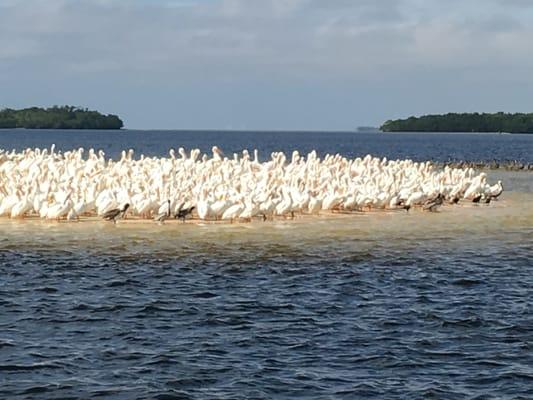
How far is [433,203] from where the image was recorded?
26.3 meters

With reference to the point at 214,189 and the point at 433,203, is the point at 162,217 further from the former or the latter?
the point at 433,203

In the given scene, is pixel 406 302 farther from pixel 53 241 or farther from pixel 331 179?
pixel 331 179

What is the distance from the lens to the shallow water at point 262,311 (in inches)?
420

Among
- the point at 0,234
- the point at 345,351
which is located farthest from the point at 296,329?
the point at 0,234

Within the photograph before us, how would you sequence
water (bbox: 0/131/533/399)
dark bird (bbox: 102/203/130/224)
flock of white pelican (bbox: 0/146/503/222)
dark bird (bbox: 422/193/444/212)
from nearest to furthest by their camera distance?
1. water (bbox: 0/131/533/399)
2. dark bird (bbox: 102/203/130/224)
3. flock of white pelican (bbox: 0/146/503/222)
4. dark bird (bbox: 422/193/444/212)

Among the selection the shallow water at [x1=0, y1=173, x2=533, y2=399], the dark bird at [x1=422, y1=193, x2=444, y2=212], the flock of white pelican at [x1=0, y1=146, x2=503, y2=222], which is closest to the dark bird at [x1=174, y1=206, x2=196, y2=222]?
the flock of white pelican at [x1=0, y1=146, x2=503, y2=222]

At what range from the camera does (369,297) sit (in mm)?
14758

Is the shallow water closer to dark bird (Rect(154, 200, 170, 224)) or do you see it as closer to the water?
the water

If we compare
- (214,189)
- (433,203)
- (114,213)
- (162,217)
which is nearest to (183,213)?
(162,217)

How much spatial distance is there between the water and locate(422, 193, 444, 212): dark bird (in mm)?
4293

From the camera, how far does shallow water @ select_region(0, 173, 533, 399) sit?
10656 millimetres

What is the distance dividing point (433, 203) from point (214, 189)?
5.72 m

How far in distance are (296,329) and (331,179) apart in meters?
Result: 15.3

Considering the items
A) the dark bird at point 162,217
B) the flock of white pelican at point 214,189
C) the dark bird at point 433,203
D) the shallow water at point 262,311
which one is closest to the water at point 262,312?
the shallow water at point 262,311
